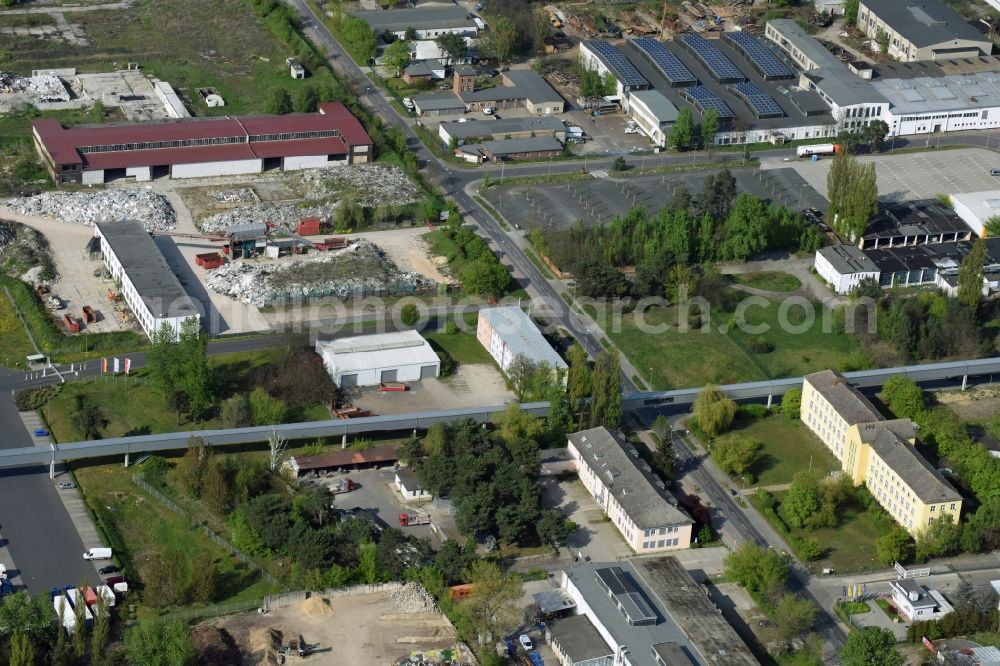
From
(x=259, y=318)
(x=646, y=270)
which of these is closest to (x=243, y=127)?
(x=259, y=318)

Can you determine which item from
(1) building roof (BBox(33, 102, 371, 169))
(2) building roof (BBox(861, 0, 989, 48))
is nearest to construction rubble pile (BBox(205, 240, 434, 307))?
(1) building roof (BBox(33, 102, 371, 169))

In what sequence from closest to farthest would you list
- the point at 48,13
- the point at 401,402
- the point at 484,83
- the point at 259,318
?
the point at 401,402
the point at 259,318
the point at 484,83
the point at 48,13

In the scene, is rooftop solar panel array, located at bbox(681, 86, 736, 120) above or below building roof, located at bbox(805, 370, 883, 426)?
above

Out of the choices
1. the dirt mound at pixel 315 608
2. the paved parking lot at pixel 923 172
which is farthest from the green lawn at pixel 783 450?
the paved parking lot at pixel 923 172

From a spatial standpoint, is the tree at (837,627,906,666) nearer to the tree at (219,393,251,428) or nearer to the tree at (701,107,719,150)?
the tree at (219,393,251,428)

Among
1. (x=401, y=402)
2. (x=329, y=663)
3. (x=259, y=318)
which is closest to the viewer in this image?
(x=329, y=663)

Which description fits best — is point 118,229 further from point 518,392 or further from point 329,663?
point 329,663

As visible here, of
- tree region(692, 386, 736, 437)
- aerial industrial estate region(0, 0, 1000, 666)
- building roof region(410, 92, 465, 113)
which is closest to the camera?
aerial industrial estate region(0, 0, 1000, 666)
